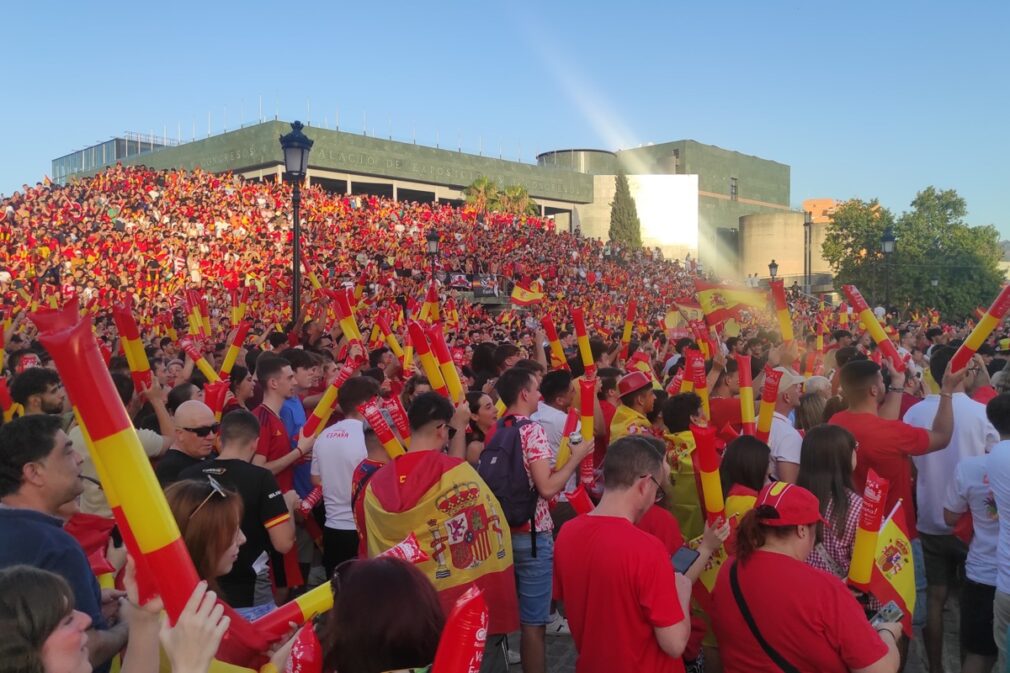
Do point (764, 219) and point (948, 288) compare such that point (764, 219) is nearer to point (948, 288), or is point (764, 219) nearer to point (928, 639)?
point (948, 288)

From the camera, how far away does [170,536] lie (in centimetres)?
167

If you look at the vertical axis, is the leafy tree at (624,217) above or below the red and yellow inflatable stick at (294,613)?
above

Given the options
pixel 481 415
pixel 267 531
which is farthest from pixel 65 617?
pixel 481 415

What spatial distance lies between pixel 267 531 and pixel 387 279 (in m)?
21.6

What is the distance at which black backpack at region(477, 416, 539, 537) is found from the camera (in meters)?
4.75

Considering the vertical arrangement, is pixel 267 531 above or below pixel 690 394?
below

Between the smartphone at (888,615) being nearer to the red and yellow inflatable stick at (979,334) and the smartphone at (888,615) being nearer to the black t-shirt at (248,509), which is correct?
the red and yellow inflatable stick at (979,334)

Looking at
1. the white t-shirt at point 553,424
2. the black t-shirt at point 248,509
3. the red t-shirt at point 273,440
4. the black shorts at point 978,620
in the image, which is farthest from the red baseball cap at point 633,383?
the black t-shirt at point 248,509

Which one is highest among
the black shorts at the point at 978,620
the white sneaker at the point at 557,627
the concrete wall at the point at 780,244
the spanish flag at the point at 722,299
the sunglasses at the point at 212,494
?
the concrete wall at the point at 780,244

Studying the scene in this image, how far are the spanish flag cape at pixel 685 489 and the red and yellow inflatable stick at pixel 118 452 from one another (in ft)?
12.7

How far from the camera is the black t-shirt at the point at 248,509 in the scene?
13.4ft

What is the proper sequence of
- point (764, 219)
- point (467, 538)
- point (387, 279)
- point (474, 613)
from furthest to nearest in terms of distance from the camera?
point (764, 219) → point (387, 279) → point (467, 538) → point (474, 613)

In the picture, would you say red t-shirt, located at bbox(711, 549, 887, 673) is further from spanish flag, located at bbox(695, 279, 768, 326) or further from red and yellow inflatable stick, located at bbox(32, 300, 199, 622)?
spanish flag, located at bbox(695, 279, 768, 326)

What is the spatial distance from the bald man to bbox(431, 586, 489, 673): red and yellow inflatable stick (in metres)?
3.10
